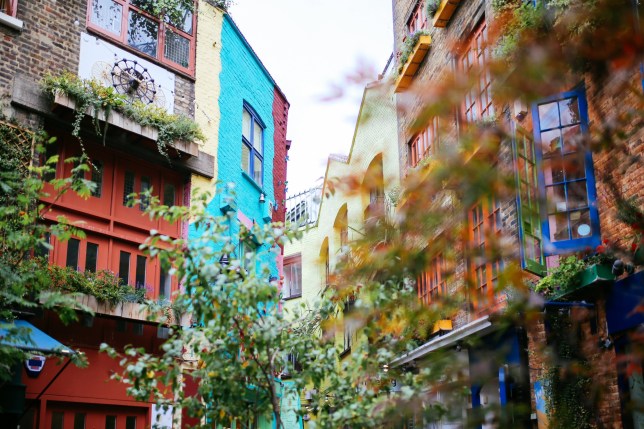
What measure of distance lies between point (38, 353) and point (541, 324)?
6.72 meters

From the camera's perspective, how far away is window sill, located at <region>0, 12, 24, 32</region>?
13.3 meters

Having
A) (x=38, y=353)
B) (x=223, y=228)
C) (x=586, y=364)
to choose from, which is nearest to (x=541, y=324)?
(x=586, y=364)

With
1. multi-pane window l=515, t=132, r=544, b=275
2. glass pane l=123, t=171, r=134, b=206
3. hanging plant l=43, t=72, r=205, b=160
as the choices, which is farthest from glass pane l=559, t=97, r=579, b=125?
glass pane l=123, t=171, r=134, b=206

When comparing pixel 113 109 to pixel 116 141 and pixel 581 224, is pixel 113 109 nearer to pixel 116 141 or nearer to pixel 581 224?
pixel 116 141

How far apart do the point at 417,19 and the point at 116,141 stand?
8024 mm

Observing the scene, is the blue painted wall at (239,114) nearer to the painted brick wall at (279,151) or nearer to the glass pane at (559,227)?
the painted brick wall at (279,151)

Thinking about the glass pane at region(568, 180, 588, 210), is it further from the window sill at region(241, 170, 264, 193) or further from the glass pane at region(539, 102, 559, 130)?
the window sill at region(241, 170, 264, 193)

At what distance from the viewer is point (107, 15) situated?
15.2 metres

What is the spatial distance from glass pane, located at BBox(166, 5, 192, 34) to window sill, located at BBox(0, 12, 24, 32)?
333cm

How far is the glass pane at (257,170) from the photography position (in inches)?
761

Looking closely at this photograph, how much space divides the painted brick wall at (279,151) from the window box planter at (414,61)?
155 inches

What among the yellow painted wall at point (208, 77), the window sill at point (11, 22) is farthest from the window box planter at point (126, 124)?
the window sill at point (11, 22)

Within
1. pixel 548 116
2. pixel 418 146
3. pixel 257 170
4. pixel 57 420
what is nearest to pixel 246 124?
pixel 257 170

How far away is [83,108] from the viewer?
13.5 meters
